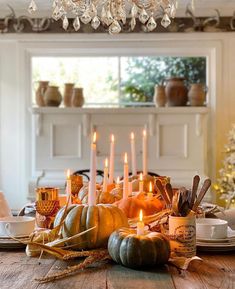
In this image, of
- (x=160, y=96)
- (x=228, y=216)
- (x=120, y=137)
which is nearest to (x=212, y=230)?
(x=228, y=216)

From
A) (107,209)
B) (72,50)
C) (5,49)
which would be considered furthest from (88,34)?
(107,209)

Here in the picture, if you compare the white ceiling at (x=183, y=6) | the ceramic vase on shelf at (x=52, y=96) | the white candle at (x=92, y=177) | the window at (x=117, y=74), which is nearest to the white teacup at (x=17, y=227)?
the white candle at (x=92, y=177)

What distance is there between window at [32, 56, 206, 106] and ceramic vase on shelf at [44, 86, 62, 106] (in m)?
0.33

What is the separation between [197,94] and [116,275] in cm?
365

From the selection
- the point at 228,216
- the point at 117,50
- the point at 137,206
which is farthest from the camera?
the point at 117,50

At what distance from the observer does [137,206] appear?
2.14m

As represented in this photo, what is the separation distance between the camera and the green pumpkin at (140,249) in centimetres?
159

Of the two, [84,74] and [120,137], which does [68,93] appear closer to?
[84,74]

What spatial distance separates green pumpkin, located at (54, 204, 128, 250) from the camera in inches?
69.5

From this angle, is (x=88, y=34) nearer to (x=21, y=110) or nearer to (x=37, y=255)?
(x=21, y=110)

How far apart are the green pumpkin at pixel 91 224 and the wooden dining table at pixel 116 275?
0.09m

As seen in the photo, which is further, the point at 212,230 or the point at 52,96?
the point at 52,96

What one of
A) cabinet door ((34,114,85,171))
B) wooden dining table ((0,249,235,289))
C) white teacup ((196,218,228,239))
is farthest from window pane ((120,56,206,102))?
wooden dining table ((0,249,235,289))

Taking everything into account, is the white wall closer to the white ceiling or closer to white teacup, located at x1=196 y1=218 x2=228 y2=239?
the white ceiling
